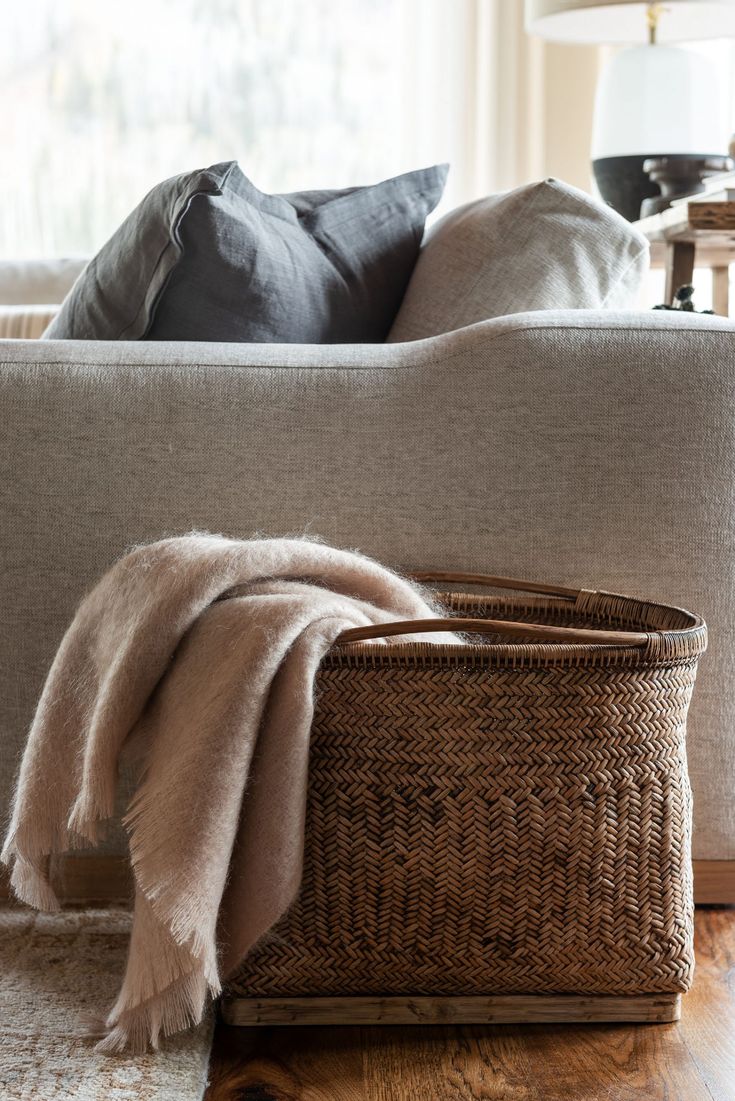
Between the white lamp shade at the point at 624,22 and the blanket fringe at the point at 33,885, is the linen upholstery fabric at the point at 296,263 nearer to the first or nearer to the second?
the blanket fringe at the point at 33,885

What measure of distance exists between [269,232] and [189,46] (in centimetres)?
236

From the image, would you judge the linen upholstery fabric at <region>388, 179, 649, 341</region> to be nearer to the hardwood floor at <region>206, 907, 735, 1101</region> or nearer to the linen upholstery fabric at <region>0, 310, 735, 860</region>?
the linen upholstery fabric at <region>0, 310, 735, 860</region>

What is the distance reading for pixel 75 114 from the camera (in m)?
3.46

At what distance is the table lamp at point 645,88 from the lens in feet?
8.71

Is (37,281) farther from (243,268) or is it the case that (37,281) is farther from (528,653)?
(528,653)

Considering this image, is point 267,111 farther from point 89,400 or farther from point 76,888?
point 76,888

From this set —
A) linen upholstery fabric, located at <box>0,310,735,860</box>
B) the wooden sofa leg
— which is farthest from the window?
the wooden sofa leg

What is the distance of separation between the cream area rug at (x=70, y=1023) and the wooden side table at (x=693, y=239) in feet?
3.99

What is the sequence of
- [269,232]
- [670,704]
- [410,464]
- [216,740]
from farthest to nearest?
[269,232], [410,464], [670,704], [216,740]

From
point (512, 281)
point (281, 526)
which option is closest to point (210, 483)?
point (281, 526)

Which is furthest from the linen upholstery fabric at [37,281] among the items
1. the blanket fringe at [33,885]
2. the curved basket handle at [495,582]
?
the blanket fringe at [33,885]

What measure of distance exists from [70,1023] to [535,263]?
0.90 meters

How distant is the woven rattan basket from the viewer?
3.27 feet

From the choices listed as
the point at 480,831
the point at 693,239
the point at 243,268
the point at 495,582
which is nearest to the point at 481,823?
the point at 480,831
